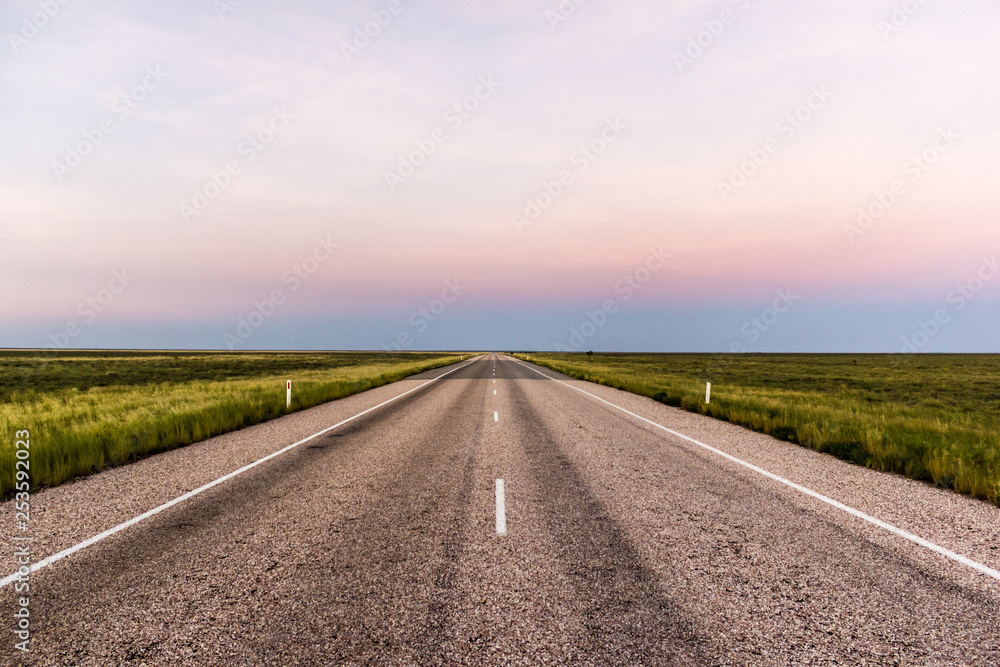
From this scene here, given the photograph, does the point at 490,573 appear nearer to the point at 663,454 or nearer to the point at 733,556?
the point at 733,556

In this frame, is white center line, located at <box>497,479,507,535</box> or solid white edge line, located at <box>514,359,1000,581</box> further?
white center line, located at <box>497,479,507,535</box>

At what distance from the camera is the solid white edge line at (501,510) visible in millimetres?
5070

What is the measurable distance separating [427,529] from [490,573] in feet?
3.98

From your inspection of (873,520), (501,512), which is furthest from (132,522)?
(873,520)

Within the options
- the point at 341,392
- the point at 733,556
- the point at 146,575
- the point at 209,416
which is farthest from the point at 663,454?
the point at 341,392

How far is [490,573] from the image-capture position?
4051mm

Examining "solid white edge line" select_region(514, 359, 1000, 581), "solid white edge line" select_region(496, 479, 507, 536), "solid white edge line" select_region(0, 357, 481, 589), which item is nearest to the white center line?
"solid white edge line" select_region(496, 479, 507, 536)

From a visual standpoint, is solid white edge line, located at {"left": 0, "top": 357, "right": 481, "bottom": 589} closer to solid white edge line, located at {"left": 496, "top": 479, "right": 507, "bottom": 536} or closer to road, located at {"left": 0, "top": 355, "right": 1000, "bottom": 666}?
road, located at {"left": 0, "top": 355, "right": 1000, "bottom": 666}

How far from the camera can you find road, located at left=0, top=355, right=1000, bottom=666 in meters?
3.09

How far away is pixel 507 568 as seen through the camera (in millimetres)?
4145

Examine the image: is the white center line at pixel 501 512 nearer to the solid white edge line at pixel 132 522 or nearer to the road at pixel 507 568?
the road at pixel 507 568

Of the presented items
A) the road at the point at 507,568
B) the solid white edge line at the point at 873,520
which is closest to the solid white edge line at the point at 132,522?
the road at the point at 507,568

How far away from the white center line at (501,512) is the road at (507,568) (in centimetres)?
7

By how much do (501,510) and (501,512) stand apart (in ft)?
0.22
